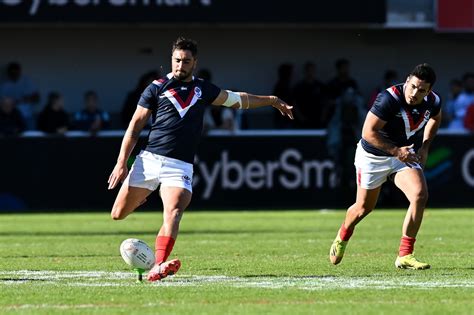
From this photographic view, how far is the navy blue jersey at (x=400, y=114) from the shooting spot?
41.3ft

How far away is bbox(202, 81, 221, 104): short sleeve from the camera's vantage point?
11.8m

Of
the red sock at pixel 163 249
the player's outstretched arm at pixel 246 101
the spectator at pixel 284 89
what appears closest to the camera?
the red sock at pixel 163 249

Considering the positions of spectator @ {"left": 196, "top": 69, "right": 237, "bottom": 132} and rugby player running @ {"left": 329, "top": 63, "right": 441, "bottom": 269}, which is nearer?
rugby player running @ {"left": 329, "top": 63, "right": 441, "bottom": 269}

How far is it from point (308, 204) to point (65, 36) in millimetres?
7229

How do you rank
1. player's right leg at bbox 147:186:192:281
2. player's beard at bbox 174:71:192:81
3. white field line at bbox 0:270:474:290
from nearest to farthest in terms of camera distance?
white field line at bbox 0:270:474:290, player's right leg at bbox 147:186:192:281, player's beard at bbox 174:71:192:81

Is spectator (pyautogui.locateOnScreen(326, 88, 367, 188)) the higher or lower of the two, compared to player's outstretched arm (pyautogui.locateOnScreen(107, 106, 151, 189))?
lower

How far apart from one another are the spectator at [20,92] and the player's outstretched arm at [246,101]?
1495 centimetres

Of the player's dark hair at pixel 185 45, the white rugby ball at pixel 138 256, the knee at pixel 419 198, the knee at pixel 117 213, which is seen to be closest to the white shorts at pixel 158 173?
the knee at pixel 117 213

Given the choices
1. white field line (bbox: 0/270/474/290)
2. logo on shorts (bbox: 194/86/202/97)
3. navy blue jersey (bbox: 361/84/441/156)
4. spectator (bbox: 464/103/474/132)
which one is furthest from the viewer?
spectator (bbox: 464/103/474/132)

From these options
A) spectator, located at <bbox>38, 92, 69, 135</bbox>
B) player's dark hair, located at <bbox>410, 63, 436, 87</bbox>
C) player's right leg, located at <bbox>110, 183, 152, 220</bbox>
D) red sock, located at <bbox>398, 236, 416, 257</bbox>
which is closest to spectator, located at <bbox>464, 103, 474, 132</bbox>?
spectator, located at <bbox>38, 92, 69, 135</bbox>

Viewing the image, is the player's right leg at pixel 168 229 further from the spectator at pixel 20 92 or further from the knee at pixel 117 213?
the spectator at pixel 20 92

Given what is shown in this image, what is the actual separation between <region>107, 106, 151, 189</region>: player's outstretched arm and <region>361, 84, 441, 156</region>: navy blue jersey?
252 cm

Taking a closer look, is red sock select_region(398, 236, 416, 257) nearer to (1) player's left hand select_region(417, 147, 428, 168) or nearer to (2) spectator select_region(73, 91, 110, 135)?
(1) player's left hand select_region(417, 147, 428, 168)

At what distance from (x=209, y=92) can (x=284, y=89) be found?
15.5 metres
